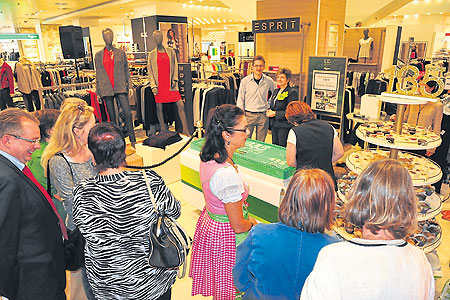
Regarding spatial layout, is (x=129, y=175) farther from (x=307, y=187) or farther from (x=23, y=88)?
(x=23, y=88)

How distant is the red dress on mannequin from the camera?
6028mm

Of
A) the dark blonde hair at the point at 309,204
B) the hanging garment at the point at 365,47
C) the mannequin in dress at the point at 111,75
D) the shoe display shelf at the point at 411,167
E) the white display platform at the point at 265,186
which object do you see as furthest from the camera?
the hanging garment at the point at 365,47

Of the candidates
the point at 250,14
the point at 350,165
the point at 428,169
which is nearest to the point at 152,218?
the point at 350,165

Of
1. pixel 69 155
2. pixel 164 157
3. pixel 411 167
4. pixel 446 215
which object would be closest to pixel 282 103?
pixel 164 157

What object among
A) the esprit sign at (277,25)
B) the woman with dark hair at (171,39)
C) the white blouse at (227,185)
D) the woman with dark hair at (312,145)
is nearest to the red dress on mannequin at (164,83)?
the esprit sign at (277,25)

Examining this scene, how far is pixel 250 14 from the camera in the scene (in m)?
8.61

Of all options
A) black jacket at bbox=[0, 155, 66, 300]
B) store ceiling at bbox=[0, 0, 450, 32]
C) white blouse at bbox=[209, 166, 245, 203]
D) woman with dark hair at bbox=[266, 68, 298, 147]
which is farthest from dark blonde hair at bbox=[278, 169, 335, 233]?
store ceiling at bbox=[0, 0, 450, 32]

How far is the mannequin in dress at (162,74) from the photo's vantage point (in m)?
6.00

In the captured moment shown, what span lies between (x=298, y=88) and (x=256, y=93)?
1.41m

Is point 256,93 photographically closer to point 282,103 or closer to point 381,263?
point 282,103

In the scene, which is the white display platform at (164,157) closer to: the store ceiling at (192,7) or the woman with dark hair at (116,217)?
the woman with dark hair at (116,217)

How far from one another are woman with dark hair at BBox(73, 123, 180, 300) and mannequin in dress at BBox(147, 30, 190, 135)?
182 inches

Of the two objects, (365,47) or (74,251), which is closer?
(74,251)

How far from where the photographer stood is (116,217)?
1547 millimetres
